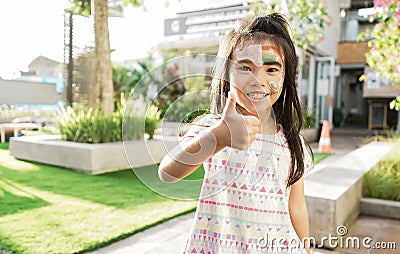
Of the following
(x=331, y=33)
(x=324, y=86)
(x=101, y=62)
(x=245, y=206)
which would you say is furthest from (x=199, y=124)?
(x=331, y=33)

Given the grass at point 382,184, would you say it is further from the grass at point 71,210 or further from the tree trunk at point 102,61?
the tree trunk at point 102,61

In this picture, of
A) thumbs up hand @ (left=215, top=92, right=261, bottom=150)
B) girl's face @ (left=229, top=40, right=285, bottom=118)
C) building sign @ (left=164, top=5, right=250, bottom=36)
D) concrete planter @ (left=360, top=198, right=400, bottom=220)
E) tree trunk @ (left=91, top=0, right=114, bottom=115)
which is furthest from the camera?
building sign @ (left=164, top=5, right=250, bottom=36)

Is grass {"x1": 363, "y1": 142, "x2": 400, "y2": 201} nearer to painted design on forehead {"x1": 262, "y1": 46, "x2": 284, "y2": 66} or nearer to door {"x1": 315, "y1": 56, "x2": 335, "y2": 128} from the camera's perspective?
painted design on forehead {"x1": 262, "y1": 46, "x2": 284, "y2": 66}

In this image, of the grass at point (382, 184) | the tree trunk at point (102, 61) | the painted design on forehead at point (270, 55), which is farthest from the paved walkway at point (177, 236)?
the tree trunk at point (102, 61)

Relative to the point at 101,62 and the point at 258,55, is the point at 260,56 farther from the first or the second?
the point at 101,62

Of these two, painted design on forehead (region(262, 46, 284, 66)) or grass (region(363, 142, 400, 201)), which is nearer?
painted design on forehead (region(262, 46, 284, 66))

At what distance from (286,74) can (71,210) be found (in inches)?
114

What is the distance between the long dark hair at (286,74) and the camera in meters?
0.92

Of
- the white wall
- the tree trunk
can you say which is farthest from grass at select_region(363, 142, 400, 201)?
the white wall

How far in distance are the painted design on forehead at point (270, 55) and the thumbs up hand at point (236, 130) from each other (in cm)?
22

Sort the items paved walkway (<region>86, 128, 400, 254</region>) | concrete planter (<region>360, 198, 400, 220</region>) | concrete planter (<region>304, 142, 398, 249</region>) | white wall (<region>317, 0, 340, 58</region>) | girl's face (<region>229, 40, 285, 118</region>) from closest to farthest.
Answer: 1. girl's face (<region>229, 40, 285, 118</region>)
2. paved walkway (<region>86, 128, 400, 254</region>)
3. concrete planter (<region>304, 142, 398, 249</region>)
4. concrete planter (<region>360, 198, 400, 220</region>)
5. white wall (<region>317, 0, 340, 58</region>)

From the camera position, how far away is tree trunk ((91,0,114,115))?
20.6ft

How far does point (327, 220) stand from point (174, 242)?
1186 millimetres

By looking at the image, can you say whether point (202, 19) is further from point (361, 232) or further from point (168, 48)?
point (361, 232)
